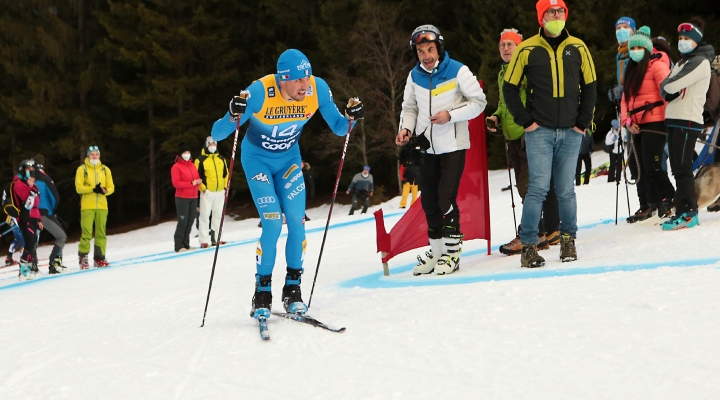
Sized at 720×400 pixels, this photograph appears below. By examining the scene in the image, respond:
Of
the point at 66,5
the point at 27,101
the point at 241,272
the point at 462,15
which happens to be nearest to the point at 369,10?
the point at 462,15

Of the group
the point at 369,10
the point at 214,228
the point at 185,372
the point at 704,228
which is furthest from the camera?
the point at 369,10

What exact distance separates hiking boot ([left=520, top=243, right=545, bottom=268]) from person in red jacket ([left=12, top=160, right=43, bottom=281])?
748 centimetres

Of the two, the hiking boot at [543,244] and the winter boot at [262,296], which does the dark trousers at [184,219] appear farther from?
the winter boot at [262,296]

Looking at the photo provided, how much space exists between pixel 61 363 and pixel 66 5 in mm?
30979

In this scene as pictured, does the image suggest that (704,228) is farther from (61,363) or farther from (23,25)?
(23,25)

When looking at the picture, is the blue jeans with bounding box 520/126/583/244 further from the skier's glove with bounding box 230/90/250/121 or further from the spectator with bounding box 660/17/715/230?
the skier's glove with bounding box 230/90/250/121

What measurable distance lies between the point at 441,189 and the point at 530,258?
3.06ft

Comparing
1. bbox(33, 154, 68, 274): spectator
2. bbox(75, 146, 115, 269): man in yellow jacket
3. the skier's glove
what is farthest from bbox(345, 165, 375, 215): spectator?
the skier's glove

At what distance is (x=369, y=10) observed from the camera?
2762 centimetres

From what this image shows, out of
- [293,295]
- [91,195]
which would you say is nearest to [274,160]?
[293,295]

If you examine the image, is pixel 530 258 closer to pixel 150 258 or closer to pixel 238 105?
pixel 238 105

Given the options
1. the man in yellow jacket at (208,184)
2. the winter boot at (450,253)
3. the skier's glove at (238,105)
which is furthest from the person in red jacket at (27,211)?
the winter boot at (450,253)

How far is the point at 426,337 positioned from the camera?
3.68 metres

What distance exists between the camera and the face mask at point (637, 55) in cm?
673
